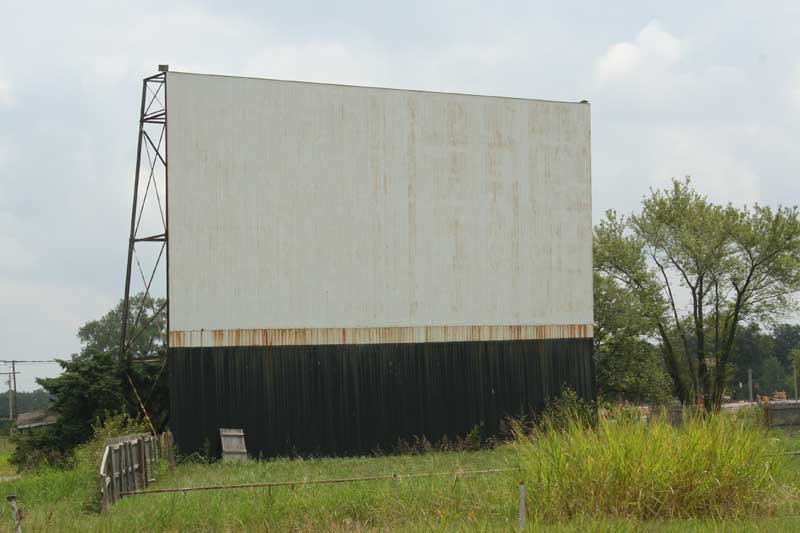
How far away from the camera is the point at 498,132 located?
31641 millimetres

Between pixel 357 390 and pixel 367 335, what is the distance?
177 cm

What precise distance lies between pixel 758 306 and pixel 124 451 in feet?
124

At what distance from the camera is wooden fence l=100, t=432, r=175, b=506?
16.7m

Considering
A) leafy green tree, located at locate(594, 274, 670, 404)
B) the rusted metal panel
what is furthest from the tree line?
the rusted metal panel

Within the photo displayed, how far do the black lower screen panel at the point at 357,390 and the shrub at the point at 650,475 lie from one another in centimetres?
1519

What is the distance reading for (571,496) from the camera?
1345 cm

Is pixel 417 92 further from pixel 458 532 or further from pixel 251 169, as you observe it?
pixel 458 532

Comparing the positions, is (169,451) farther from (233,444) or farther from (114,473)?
(114,473)

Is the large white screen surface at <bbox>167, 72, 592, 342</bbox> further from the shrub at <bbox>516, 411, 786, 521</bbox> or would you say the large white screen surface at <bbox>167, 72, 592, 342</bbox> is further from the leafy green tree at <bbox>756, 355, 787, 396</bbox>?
the leafy green tree at <bbox>756, 355, 787, 396</bbox>

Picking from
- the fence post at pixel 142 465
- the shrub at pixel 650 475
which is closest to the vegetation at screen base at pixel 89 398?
the fence post at pixel 142 465

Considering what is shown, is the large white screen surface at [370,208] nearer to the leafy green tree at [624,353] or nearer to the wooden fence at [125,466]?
the wooden fence at [125,466]

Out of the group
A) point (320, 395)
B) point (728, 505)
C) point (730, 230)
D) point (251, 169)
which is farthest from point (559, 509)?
point (730, 230)

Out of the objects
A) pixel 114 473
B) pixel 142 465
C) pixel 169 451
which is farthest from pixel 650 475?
pixel 169 451

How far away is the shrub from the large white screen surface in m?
15.8
